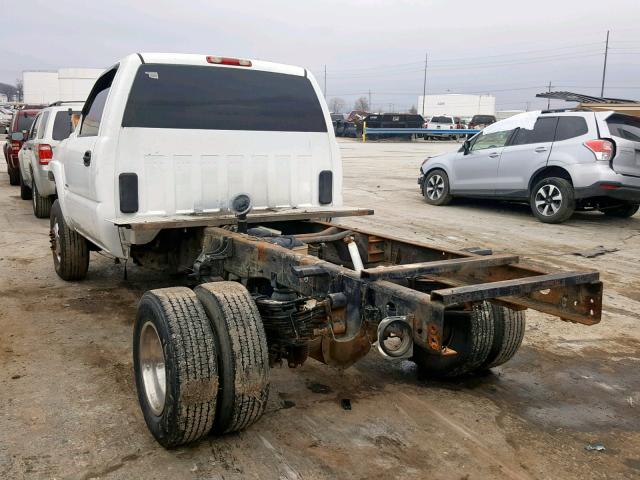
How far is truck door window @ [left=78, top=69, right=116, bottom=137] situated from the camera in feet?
16.5

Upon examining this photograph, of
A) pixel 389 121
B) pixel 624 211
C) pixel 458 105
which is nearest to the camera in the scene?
pixel 624 211

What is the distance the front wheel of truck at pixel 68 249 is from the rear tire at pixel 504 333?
4187mm

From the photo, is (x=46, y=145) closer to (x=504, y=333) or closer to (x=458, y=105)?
(x=504, y=333)

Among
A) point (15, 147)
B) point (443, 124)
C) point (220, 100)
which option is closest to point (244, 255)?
point (220, 100)

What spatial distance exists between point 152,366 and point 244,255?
90cm

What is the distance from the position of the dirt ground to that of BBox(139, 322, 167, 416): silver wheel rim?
0.21 m

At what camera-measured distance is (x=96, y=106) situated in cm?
534

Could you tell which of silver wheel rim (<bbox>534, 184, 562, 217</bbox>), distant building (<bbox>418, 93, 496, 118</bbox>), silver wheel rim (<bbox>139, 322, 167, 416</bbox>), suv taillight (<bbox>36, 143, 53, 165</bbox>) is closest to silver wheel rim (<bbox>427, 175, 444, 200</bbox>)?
silver wheel rim (<bbox>534, 184, 562, 217</bbox>)

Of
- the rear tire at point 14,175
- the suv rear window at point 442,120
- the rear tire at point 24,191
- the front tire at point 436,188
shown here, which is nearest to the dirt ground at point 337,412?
the front tire at point 436,188

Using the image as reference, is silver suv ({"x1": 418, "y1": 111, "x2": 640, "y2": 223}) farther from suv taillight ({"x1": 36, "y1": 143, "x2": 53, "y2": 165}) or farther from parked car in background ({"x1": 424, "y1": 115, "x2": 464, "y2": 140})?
parked car in background ({"x1": 424, "y1": 115, "x2": 464, "y2": 140})

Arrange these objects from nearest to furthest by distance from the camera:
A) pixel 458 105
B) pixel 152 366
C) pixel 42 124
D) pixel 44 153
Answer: pixel 152 366 → pixel 44 153 → pixel 42 124 → pixel 458 105

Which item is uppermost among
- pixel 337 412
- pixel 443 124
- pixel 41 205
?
pixel 443 124

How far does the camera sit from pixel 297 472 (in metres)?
3.09

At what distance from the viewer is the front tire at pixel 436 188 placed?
41.4 feet
